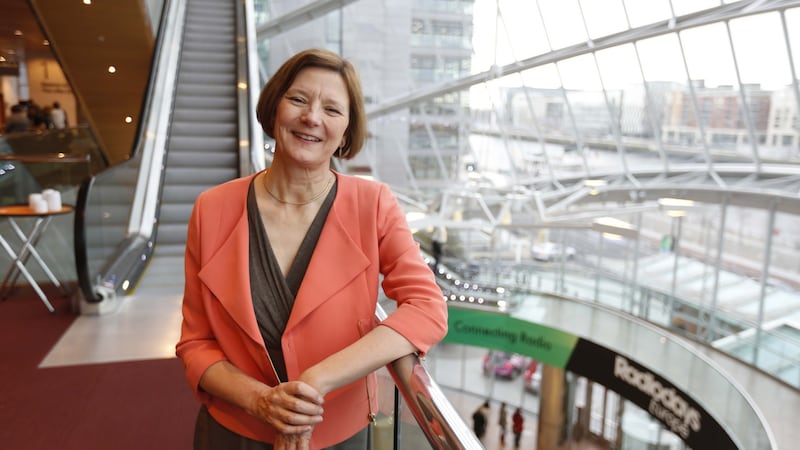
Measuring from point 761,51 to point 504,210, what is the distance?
761cm

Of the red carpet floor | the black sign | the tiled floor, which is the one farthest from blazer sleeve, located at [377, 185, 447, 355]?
the black sign

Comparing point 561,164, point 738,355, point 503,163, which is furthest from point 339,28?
point 738,355

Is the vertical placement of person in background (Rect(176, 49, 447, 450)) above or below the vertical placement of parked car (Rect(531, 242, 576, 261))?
above

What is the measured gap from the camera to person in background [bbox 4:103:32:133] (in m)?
11.2

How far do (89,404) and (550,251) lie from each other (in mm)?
18382

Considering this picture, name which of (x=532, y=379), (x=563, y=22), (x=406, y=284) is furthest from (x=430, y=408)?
(x=532, y=379)

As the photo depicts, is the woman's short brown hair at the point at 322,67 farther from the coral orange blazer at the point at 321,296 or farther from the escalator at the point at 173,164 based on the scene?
the escalator at the point at 173,164

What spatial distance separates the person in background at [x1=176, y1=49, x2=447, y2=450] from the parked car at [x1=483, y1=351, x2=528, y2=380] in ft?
68.2

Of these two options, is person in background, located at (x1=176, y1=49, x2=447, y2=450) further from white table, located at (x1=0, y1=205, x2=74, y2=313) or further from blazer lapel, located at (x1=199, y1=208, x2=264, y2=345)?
white table, located at (x1=0, y1=205, x2=74, y2=313)

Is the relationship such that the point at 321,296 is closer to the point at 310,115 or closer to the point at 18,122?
the point at 310,115

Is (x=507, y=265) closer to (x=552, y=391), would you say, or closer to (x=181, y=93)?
(x=552, y=391)

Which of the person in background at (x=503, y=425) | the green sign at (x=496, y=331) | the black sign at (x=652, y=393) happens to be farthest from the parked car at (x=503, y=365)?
the black sign at (x=652, y=393)

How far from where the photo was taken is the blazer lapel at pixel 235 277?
4.83 feet

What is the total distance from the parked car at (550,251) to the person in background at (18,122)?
14945mm
